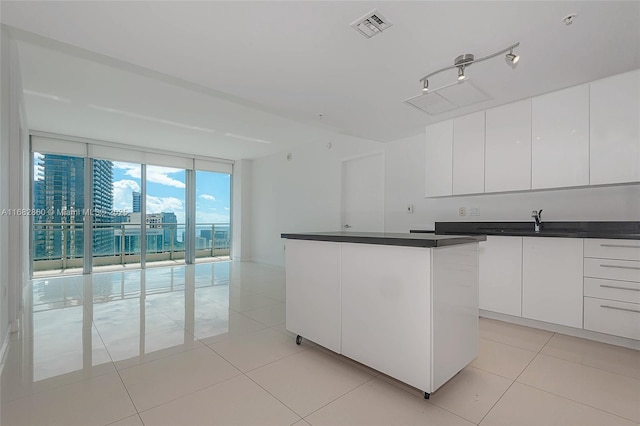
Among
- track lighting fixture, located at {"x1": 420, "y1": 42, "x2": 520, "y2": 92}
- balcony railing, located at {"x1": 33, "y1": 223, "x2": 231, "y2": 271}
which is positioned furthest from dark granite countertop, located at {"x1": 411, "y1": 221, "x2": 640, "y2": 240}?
balcony railing, located at {"x1": 33, "y1": 223, "x2": 231, "y2": 271}

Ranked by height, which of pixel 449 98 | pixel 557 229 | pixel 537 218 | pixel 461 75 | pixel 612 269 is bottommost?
pixel 612 269

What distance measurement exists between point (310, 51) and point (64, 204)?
6.39 m

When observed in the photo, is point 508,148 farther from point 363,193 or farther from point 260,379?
point 260,379

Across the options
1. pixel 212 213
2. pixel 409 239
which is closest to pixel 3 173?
pixel 409 239

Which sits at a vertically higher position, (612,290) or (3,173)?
(3,173)

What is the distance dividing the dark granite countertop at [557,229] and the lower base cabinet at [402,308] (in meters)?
1.35

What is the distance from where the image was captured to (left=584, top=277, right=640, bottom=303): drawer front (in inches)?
92.3

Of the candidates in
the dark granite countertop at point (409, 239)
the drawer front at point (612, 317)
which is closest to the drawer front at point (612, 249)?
the drawer front at point (612, 317)

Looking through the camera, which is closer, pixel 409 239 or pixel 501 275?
pixel 409 239

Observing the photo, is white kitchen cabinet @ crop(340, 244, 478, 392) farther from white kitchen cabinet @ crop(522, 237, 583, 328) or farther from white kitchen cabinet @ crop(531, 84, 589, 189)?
white kitchen cabinet @ crop(531, 84, 589, 189)

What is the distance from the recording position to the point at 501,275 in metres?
3.05

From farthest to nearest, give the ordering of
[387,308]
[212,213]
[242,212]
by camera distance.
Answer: [212,213] < [242,212] < [387,308]

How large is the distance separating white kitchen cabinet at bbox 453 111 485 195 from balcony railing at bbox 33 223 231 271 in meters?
6.43

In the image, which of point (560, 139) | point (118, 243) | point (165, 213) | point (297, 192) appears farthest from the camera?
point (165, 213)
